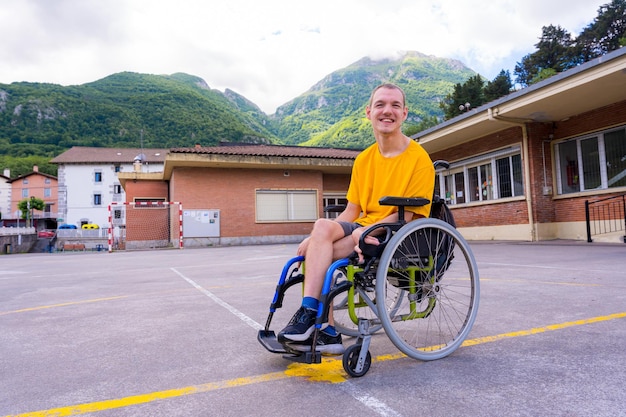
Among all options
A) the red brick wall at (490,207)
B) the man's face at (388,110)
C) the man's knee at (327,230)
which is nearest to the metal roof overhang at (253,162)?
the red brick wall at (490,207)

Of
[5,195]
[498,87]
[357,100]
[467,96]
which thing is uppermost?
[357,100]

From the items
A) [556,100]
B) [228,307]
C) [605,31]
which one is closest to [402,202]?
[228,307]

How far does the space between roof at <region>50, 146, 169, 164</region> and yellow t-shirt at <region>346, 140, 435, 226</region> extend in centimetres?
5889

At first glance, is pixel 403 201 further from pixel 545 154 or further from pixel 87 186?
pixel 87 186

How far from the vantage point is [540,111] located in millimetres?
11836

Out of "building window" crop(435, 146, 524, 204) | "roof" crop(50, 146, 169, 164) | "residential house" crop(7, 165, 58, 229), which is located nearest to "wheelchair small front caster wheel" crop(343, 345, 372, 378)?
"building window" crop(435, 146, 524, 204)

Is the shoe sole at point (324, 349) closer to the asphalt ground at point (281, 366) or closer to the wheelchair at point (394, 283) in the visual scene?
the wheelchair at point (394, 283)

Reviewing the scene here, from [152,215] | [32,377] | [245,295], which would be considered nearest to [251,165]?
[152,215]

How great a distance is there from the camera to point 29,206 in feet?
228

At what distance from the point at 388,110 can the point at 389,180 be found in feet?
1.43

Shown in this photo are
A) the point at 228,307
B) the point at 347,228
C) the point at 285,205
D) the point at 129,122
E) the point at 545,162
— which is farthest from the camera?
the point at 129,122

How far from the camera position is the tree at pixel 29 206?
6994 centimetres

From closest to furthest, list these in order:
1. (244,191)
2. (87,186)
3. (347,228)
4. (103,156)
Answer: (347,228), (244,191), (87,186), (103,156)

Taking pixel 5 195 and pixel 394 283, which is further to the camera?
pixel 5 195
